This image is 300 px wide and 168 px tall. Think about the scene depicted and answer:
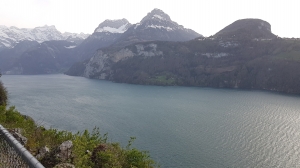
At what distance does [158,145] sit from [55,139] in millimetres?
30389

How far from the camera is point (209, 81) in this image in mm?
176000

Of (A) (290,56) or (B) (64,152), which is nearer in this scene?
(B) (64,152)

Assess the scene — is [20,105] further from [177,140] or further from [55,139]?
[55,139]

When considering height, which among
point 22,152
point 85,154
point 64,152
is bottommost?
point 85,154

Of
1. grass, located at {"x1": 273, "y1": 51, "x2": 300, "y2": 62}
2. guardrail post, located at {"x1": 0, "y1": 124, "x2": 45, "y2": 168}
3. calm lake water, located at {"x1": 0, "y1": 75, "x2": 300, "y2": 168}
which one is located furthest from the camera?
grass, located at {"x1": 273, "y1": 51, "x2": 300, "y2": 62}

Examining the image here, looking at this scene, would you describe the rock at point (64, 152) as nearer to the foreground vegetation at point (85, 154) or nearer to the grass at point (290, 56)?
the foreground vegetation at point (85, 154)

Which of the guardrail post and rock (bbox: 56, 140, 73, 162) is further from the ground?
the guardrail post

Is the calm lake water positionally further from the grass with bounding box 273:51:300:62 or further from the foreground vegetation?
the grass with bounding box 273:51:300:62

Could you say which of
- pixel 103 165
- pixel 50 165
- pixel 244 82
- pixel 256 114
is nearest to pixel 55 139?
pixel 103 165

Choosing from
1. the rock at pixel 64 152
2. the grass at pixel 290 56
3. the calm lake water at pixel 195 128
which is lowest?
the calm lake water at pixel 195 128

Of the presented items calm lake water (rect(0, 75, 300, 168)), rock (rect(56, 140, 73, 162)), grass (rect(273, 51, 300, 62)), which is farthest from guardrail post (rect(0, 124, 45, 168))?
grass (rect(273, 51, 300, 62))

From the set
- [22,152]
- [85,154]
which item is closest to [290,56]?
[85,154]

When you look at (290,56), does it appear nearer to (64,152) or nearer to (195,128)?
(195,128)

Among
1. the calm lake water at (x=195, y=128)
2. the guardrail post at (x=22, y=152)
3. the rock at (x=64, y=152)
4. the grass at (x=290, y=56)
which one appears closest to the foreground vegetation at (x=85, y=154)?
the rock at (x=64, y=152)
